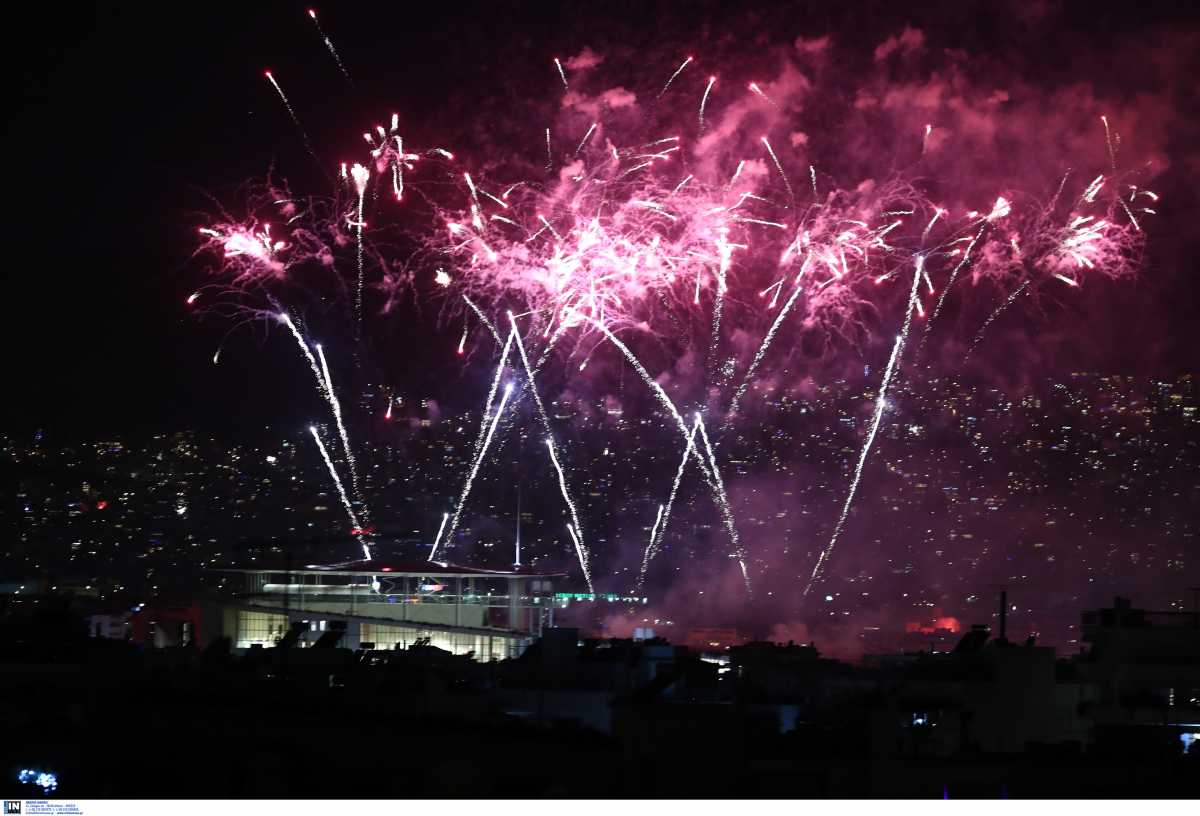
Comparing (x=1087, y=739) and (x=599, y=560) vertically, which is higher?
(x=599, y=560)

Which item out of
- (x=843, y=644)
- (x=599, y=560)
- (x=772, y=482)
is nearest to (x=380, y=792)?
(x=843, y=644)

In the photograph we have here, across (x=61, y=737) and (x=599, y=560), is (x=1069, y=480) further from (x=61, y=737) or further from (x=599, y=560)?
(x=61, y=737)

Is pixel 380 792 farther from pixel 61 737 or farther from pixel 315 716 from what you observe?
pixel 61 737

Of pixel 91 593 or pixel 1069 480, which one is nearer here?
pixel 91 593

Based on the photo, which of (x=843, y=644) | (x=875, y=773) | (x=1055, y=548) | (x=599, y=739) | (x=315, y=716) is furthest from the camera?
(x=1055, y=548)

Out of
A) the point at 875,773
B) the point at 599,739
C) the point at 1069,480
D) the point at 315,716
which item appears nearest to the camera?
the point at 875,773

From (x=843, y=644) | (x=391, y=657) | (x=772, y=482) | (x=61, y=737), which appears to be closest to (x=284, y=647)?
(x=391, y=657)

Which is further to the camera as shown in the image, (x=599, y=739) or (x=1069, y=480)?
(x=1069, y=480)

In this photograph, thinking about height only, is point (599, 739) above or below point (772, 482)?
below
